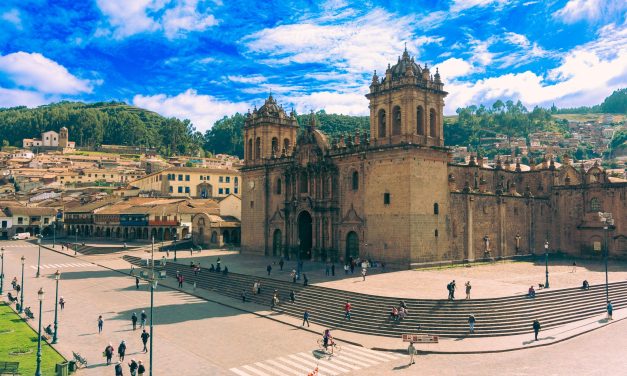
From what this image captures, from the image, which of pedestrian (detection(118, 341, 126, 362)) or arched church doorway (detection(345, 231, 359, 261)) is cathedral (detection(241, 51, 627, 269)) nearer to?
arched church doorway (detection(345, 231, 359, 261))

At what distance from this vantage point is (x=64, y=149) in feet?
595

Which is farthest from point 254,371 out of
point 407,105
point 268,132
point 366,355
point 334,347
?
point 268,132

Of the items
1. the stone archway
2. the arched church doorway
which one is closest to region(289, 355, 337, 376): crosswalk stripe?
the arched church doorway

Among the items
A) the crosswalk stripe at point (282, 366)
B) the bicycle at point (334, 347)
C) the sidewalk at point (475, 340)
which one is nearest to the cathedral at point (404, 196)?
the sidewalk at point (475, 340)

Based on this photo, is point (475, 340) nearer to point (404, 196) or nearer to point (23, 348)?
point (404, 196)

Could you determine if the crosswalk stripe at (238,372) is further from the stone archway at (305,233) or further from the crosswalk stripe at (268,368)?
the stone archway at (305,233)

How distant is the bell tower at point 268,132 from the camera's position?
64.2 metres

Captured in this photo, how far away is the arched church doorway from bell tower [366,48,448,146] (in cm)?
997

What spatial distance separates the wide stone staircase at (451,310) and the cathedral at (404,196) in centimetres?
811

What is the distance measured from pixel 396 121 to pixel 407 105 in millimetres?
2576

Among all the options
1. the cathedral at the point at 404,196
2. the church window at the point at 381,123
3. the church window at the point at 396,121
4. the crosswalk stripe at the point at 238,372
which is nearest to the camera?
the crosswalk stripe at the point at 238,372

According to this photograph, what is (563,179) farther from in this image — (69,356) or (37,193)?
(37,193)

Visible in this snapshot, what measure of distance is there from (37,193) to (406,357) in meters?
129

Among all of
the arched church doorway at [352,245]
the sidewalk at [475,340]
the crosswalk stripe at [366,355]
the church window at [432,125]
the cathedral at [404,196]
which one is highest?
the church window at [432,125]
